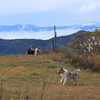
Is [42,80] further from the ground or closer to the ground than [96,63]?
closer to the ground

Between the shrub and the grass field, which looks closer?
the grass field

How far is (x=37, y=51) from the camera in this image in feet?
69.2

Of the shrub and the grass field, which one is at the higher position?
the shrub

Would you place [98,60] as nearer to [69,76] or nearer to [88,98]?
[69,76]

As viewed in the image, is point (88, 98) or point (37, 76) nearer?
point (88, 98)

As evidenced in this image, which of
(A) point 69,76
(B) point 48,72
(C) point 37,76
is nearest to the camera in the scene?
(A) point 69,76

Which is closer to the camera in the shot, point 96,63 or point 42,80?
point 42,80

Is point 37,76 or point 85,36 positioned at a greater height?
point 85,36

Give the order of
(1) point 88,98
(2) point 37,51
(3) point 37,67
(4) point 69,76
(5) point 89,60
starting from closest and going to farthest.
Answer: (1) point 88,98
(4) point 69,76
(3) point 37,67
(5) point 89,60
(2) point 37,51

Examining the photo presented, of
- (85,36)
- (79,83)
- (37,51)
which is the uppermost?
(85,36)

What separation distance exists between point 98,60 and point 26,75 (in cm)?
579

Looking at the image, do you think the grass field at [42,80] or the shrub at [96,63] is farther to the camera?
the shrub at [96,63]

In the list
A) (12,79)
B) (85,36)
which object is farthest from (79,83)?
(85,36)

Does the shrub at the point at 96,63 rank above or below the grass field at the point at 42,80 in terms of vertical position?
above
